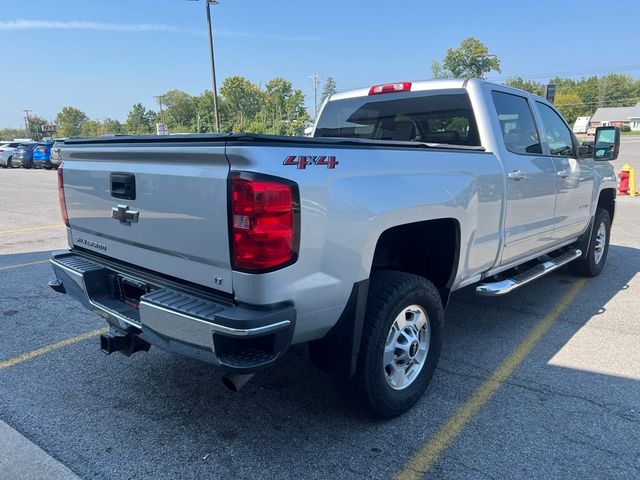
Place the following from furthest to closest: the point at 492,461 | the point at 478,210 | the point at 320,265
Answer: the point at 478,210 < the point at 492,461 < the point at 320,265

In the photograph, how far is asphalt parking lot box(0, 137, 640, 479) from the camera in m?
2.56

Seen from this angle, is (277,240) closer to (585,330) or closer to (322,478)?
(322,478)

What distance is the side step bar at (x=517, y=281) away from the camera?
376 centimetres

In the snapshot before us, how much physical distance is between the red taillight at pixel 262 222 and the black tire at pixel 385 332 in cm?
73

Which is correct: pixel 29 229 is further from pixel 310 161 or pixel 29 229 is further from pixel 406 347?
pixel 310 161

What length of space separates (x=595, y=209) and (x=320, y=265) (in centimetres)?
463

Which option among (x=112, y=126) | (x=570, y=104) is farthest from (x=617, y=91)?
(x=112, y=126)

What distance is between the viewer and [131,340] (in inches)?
111

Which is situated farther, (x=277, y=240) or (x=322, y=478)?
(x=322, y=478)


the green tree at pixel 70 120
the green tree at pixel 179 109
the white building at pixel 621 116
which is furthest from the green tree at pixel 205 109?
the white building at pixel 621 116

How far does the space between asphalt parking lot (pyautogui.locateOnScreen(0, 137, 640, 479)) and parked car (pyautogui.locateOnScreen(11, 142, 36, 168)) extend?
30.4 metres

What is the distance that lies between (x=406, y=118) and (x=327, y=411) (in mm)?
2674

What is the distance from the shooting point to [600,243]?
6.14 metres

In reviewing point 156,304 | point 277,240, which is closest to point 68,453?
point 156,304
